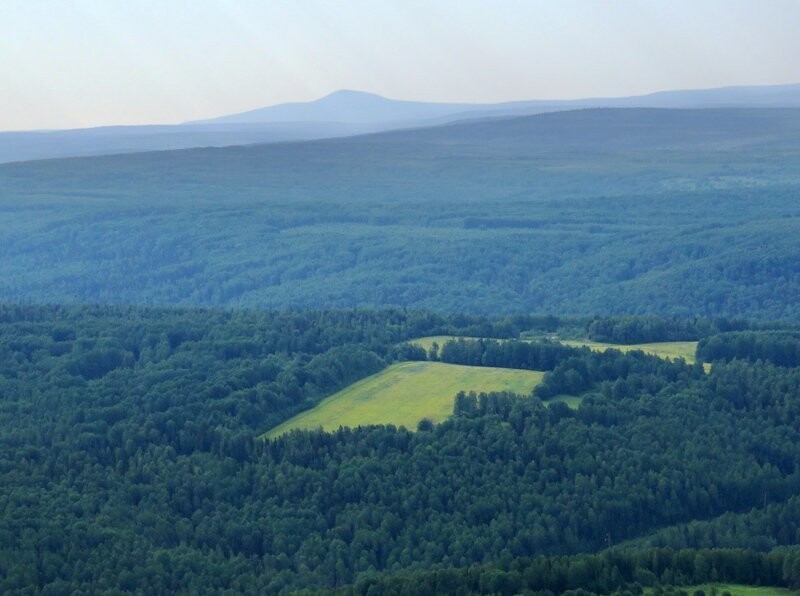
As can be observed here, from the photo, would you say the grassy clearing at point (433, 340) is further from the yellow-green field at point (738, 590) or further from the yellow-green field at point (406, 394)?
the yellow-green field at point (738, 590)

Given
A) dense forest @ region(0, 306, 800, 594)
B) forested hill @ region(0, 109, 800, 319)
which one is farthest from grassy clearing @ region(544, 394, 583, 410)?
forested hill @ region(0, 109, 800, 319)

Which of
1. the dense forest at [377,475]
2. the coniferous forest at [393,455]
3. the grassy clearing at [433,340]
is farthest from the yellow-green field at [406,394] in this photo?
the grassy clearing at [433,340]

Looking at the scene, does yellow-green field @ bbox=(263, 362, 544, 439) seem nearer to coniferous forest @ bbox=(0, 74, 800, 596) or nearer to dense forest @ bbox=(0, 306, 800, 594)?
coniferous forest @ bbox=(0, 74, 800, 596)

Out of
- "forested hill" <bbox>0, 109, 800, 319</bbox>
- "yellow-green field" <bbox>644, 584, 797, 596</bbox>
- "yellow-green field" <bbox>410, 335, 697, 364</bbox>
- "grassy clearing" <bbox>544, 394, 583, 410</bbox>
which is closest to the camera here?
"yellow-green field" <bbox>644, 584, 797, 596</bbox>

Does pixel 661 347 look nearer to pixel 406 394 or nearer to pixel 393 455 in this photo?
pixel 406 394

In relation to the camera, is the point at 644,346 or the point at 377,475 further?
the point at 644,346

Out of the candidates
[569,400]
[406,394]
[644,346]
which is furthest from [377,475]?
[644,346]

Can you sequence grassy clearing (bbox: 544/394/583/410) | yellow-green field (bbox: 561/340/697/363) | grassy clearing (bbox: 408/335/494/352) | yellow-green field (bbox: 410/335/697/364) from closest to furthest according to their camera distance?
grassy clearing (bbox: 544/394/583/410), yellow-green field (bbox: 561/340/697/363), yellow-green field (bbox: 410/335/697/364), grassy clearing (bbox: 408/335/494/352)

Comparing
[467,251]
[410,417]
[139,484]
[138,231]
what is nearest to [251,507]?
[139,484]
